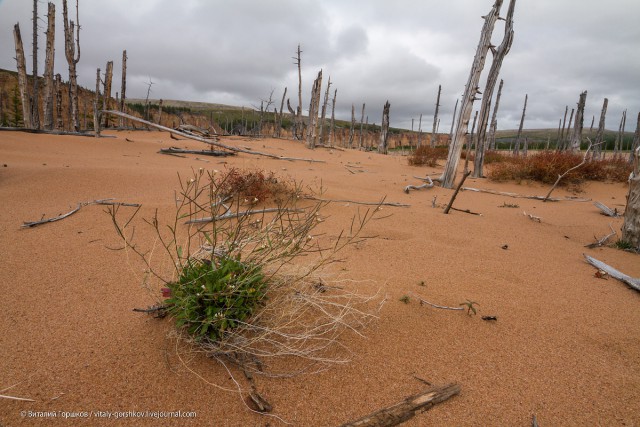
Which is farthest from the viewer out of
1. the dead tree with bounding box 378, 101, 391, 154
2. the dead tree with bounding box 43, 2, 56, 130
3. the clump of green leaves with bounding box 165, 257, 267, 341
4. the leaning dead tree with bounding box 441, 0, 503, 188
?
the dead tree with bounding box 378, 101, 391, 154

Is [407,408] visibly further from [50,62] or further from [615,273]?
[50,62]

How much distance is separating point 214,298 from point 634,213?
4.50m

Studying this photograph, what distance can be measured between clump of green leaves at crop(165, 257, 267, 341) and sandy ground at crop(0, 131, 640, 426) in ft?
0.59

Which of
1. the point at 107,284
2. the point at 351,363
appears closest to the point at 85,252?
the point at 107,284

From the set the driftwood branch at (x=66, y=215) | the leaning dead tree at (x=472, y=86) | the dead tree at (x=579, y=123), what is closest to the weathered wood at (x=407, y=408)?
the driftwood branch at (x=66, y=215)

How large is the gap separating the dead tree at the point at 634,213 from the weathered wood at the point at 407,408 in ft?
11.8

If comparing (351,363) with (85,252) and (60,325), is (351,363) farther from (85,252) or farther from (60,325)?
(85,252)

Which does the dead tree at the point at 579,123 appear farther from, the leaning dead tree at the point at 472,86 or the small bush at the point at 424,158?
the leaning dead tree at the point at 472,86

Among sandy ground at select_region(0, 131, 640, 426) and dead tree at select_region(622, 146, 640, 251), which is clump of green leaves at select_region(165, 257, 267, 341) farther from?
dead tree at select_region(622, 146, 640, 251)

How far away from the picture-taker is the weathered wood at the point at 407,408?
4.14 feet

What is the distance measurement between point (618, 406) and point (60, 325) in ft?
9.43

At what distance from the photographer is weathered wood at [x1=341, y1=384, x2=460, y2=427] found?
4.14 ft

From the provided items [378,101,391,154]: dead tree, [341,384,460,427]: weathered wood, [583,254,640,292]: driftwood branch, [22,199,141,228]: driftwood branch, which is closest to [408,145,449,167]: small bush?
[583,254,640,292]: driftwood branch

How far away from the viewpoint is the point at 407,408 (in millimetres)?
1343
